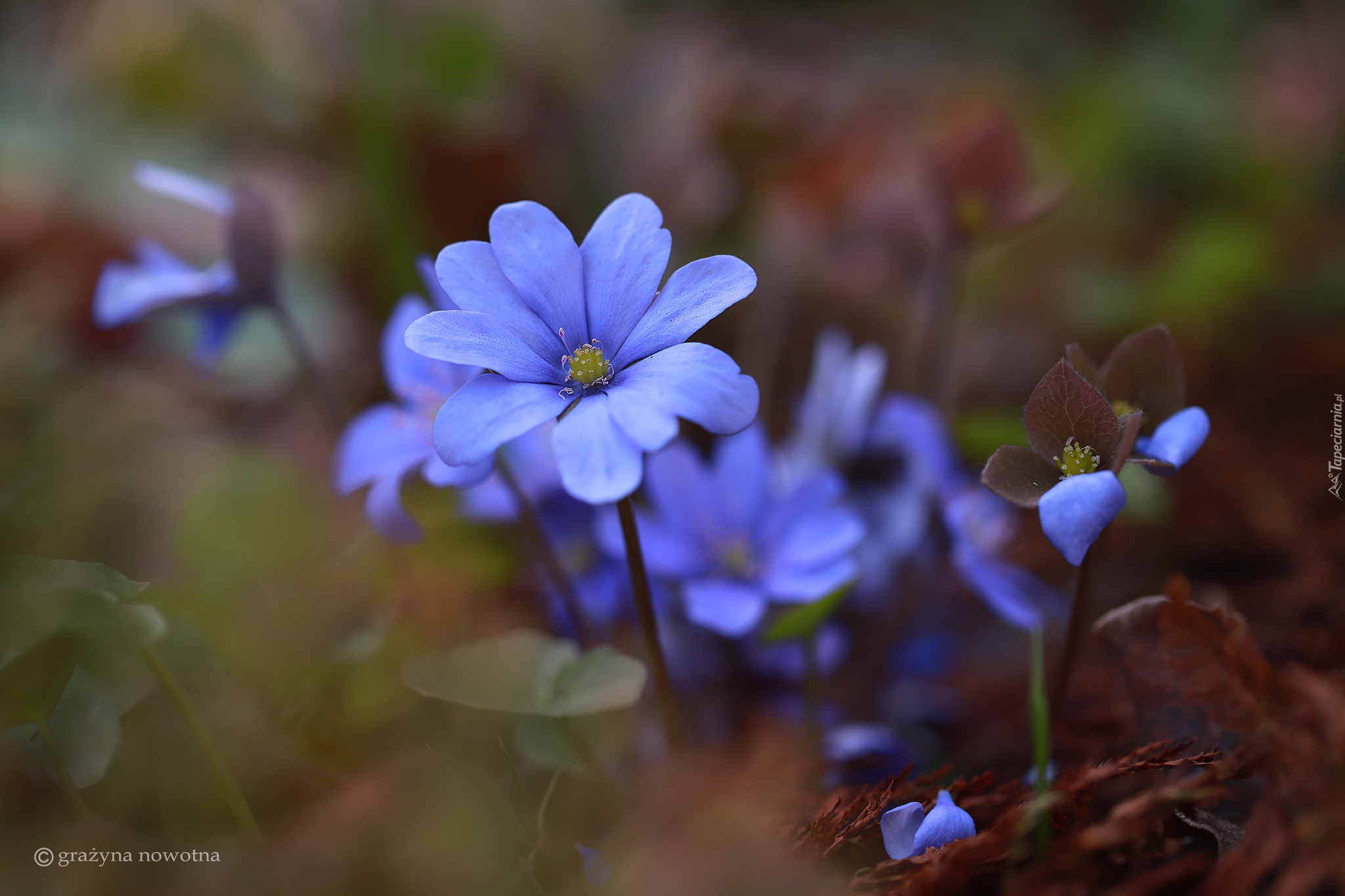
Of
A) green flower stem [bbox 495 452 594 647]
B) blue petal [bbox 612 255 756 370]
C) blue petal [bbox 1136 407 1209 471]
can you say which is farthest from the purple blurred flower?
blue petal [bbox 1136 407 1209 471]

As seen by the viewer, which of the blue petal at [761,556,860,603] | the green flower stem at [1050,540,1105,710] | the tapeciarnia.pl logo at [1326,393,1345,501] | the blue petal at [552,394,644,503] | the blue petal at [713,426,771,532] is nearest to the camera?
the blue petal at [552,394,644,503]

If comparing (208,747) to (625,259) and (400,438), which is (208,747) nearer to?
(400,438)

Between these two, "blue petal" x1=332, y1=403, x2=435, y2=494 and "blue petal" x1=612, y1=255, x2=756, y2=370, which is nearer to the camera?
"blue petal" x1=612, y1=255, x2=756, y2=370

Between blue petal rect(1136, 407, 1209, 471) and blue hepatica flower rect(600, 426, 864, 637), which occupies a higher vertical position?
blue petal rect(1136, 407, 1209, 471)

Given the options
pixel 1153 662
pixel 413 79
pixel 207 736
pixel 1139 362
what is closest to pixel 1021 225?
pixel 1139 362

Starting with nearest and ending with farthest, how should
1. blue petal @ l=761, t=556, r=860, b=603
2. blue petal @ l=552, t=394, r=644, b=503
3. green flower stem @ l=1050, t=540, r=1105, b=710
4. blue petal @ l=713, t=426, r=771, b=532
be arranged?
blue petal @ l=552, t=394, r=644, b=503 < green flower stem @ l=1050, t=540, r=1105, b=710 < blue petal @ l=761, t=556, r=860, b=603 < blue petal @ l=713, t=426, r=771, b=532

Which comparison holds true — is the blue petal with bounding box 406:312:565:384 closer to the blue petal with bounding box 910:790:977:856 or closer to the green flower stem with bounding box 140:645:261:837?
the green flower stem with bounding box 140:645:261:837

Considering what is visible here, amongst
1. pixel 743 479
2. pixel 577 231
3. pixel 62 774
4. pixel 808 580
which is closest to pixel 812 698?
pixel 808 580

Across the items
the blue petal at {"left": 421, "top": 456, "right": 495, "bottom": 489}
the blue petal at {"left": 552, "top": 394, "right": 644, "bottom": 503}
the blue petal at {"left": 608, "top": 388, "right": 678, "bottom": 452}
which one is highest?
the blue petal at {"left": 608, "top": 388, "right": 678, "bottom": 452}
